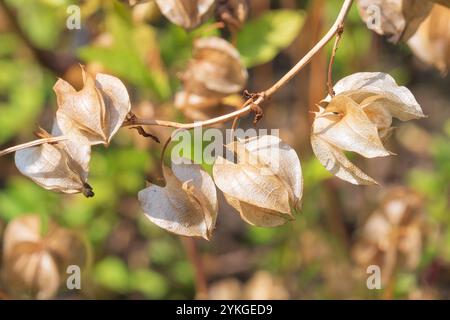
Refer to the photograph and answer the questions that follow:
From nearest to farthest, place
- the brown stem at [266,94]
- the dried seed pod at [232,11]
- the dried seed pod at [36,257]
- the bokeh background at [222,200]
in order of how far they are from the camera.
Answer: the brown stem at [266,94], the dried seed pod at [232,11], the dried seed pod at [36,257], the bokeh background at [222,200]

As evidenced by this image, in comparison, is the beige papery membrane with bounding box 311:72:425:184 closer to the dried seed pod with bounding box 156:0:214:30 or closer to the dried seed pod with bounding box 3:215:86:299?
the dried seed pod with bounding box 156:0:214:30

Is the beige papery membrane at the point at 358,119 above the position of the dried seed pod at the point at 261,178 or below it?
above

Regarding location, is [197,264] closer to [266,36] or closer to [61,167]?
[266,36]

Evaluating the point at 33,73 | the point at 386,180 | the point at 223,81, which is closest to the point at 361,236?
the point at 386,180

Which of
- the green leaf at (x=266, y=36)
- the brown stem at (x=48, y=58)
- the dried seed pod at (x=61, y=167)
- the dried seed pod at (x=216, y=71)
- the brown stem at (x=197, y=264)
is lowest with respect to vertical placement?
the brown stem at (x=197, y=264)

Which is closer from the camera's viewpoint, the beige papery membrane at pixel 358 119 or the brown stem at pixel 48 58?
the beige papery membrane at pixel 358 119

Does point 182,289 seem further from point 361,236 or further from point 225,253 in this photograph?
point 361,236

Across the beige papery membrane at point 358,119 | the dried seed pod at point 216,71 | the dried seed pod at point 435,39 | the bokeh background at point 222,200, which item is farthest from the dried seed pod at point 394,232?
the beige papery membrane at point 358,119

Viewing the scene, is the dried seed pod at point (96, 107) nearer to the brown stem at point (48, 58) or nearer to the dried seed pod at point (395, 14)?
the dried seed pod at point (395, 14)
